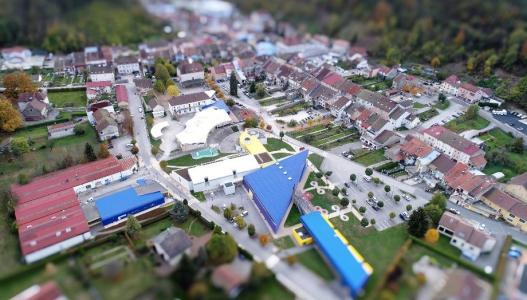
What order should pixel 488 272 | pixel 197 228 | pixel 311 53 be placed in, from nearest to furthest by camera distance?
pixel 488 272, pixel 197 228, pixel 311 53

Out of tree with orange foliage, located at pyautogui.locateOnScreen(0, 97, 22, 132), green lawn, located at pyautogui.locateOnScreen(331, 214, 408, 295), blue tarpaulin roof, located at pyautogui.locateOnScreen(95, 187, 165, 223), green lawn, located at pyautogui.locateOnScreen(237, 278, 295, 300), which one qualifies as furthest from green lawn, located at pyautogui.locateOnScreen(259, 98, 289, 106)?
tree with orange foliage, located at pyautogui.locateOnScreen(0, 97, 22, 132)

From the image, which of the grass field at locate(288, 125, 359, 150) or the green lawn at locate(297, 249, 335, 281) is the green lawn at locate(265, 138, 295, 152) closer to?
the grass field at locate(288, 125, 359, 150)

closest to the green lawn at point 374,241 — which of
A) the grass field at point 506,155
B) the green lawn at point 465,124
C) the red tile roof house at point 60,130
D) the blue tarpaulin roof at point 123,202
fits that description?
the grass field at point 506,155

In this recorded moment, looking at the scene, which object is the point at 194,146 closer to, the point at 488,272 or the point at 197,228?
the point at 197,228

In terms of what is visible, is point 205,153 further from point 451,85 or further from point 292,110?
point 451,85

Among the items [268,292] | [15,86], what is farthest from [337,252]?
[15,86]

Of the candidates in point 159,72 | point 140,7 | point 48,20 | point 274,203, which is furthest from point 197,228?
point 140,7
